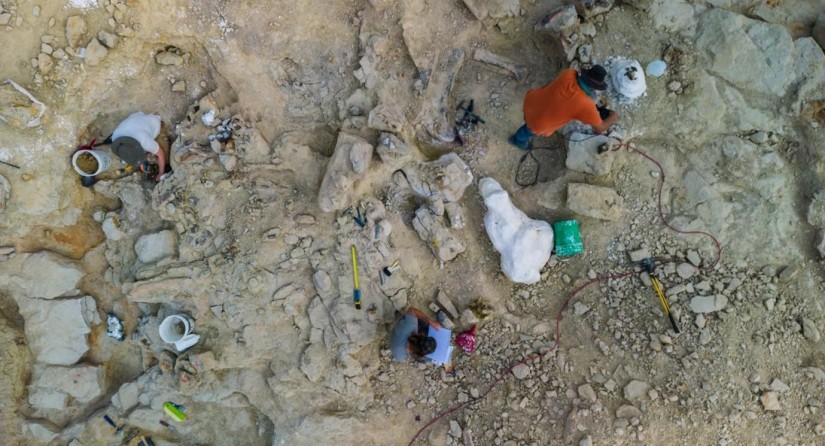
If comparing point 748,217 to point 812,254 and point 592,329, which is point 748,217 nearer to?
point 812,254

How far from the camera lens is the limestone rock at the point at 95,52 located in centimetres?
533

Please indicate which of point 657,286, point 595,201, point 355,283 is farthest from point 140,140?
point 657,286

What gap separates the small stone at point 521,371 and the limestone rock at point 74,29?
5946 mm

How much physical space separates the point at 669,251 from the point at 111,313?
6804mm

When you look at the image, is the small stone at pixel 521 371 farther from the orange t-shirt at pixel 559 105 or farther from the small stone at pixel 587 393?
the orange t-shirt at pixel 559 105

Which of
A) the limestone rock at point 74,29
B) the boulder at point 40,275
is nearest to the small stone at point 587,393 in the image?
the boulder at point 40,275

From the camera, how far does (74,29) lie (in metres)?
5.29

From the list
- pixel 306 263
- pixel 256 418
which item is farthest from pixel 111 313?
pixel 306 263

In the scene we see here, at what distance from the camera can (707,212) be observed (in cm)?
532

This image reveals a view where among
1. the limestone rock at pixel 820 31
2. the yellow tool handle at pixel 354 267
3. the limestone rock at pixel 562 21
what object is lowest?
the yellow tool handle at pixel 354 267

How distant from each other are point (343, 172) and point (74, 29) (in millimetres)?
3271

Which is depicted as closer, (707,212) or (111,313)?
(707,212)

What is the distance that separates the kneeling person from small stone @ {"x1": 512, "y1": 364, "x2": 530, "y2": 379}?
0.98 m

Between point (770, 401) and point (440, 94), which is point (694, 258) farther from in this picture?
point (440, 94)
